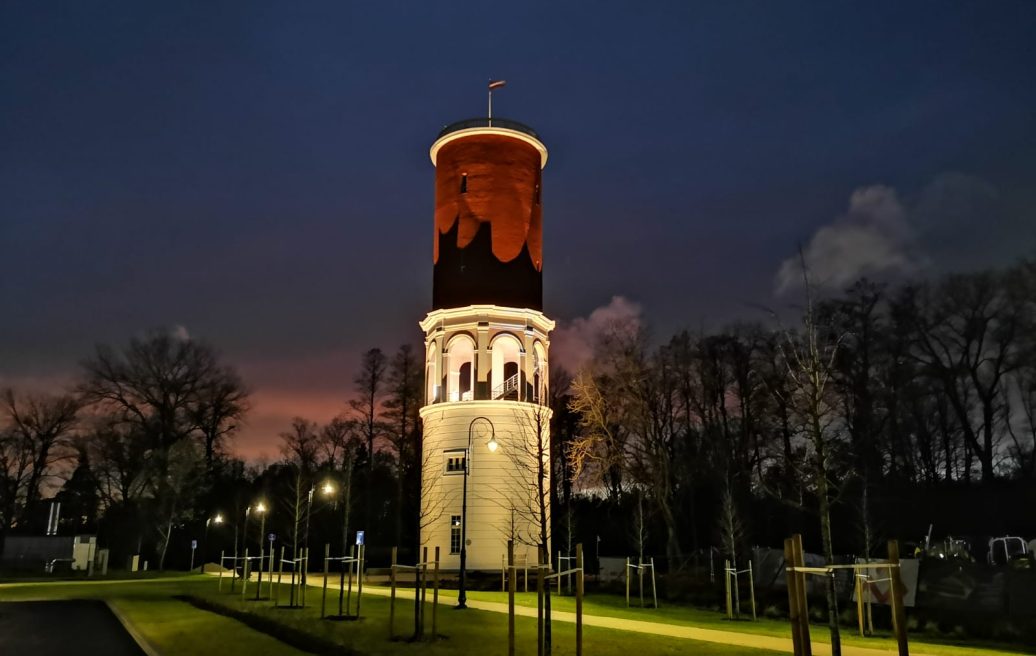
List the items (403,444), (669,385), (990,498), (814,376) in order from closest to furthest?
(814,376) → (990,498) → (669,385) → (403,444)

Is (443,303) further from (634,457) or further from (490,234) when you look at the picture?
(634,457)

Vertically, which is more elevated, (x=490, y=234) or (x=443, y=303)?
(x=490, y=234)

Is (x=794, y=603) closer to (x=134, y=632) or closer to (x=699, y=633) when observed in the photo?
(x=699, y=633)

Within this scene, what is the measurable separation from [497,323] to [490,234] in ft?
18.3

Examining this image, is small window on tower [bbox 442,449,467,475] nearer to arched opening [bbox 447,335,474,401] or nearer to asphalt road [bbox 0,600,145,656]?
arched opening [bbox 447,335,474,401]

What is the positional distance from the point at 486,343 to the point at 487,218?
7791 mm

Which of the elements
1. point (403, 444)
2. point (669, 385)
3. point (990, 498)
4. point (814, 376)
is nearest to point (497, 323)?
point (669, 385)

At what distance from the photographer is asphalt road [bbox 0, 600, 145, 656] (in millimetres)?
20031

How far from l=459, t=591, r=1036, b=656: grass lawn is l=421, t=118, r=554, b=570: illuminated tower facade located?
12.0 m

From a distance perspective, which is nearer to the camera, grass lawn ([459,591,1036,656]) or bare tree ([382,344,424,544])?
grass lawn ([459,591,1036,656])

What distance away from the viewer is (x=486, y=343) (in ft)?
156

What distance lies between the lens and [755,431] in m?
54.5

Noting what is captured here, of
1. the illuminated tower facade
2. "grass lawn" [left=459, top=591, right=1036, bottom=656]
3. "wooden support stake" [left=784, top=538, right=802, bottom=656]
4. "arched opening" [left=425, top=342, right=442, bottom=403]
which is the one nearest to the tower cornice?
the illuminated tower facade

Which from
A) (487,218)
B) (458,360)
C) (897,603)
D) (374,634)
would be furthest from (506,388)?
(897,603)
